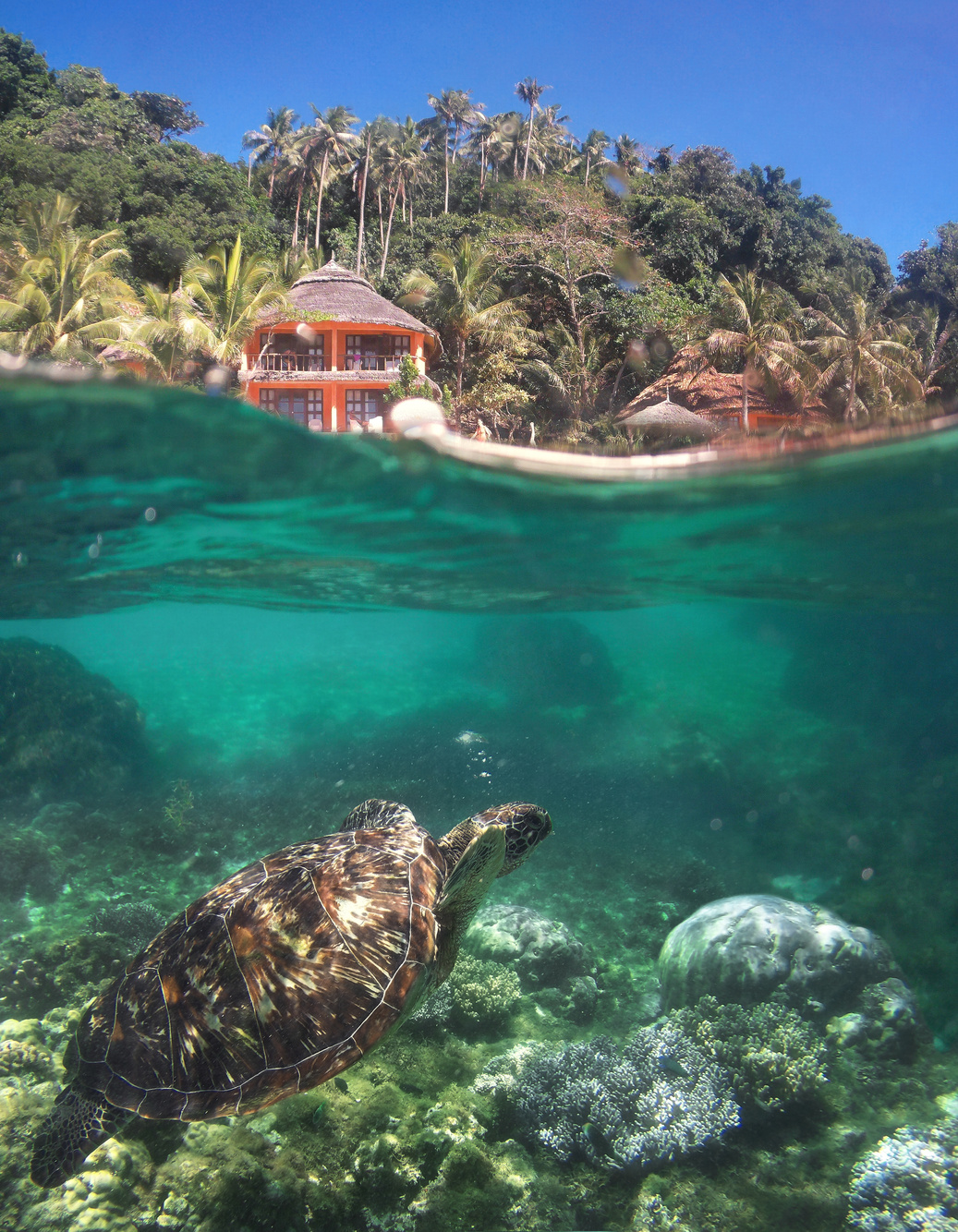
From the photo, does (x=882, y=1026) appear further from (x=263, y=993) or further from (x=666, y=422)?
(x=666, y=422)

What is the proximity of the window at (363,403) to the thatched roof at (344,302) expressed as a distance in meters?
2.78

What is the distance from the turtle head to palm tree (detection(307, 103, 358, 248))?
150 feet

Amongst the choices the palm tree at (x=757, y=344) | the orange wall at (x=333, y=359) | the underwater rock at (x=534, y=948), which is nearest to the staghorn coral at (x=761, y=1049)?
the underwater rock at (x=534, y=948)

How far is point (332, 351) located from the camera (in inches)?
1171

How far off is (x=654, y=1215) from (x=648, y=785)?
874 centimetres

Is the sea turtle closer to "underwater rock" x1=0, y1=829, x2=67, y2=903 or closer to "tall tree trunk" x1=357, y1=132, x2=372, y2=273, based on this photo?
"underwater rock" x1=0, y1=829, x2=67, y2=903

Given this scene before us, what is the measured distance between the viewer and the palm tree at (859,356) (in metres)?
31.2

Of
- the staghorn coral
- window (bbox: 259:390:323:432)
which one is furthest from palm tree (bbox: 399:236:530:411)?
the staghorn coral

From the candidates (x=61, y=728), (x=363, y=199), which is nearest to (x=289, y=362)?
(x=363, y=199)

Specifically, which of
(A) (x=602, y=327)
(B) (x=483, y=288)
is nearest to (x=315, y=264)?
(B) (x=483, y=288)

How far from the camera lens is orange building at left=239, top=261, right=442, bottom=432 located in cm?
2833

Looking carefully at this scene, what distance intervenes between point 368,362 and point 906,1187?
3093 cm

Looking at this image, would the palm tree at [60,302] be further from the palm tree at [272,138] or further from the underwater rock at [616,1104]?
the palm tree at [272,138]

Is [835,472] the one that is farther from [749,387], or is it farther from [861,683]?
[749,387]
